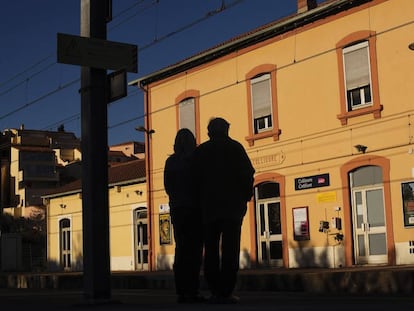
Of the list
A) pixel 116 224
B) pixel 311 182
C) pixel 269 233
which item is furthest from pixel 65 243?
pixel 311 182

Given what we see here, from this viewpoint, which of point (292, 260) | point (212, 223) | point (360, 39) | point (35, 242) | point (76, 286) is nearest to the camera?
point (212, 223)

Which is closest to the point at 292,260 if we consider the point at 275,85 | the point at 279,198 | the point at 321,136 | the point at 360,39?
the point at 279,198

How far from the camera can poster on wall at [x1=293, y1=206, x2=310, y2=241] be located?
21688mm

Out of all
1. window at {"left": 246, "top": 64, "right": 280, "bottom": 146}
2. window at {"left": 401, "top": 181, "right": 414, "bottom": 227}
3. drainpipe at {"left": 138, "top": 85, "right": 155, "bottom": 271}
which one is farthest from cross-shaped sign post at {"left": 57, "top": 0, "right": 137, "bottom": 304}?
drainpipe at {"left": 138, "top": 85, "right": 155, "bottom": 271}

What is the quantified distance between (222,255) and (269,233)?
1678cm

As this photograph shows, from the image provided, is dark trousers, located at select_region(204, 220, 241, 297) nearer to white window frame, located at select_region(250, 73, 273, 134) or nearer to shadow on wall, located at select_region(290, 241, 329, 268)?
shadow on wall, located at select_region(290, 241, 329, 268)

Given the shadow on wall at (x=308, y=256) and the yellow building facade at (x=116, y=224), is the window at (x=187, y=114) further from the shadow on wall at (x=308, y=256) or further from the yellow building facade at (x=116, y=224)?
the shadow on wall at (x=308, y=256)

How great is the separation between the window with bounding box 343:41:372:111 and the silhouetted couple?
45.8 feet

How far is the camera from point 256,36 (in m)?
23.4

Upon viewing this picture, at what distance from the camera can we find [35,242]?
1784 inches

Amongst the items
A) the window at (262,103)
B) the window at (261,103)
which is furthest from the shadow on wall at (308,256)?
the window at (261,103)

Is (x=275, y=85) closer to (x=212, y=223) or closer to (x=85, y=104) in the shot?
(x=85, y=104)

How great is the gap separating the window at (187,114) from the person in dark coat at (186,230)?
1916 centimetres

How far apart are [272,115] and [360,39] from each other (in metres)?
4.13
